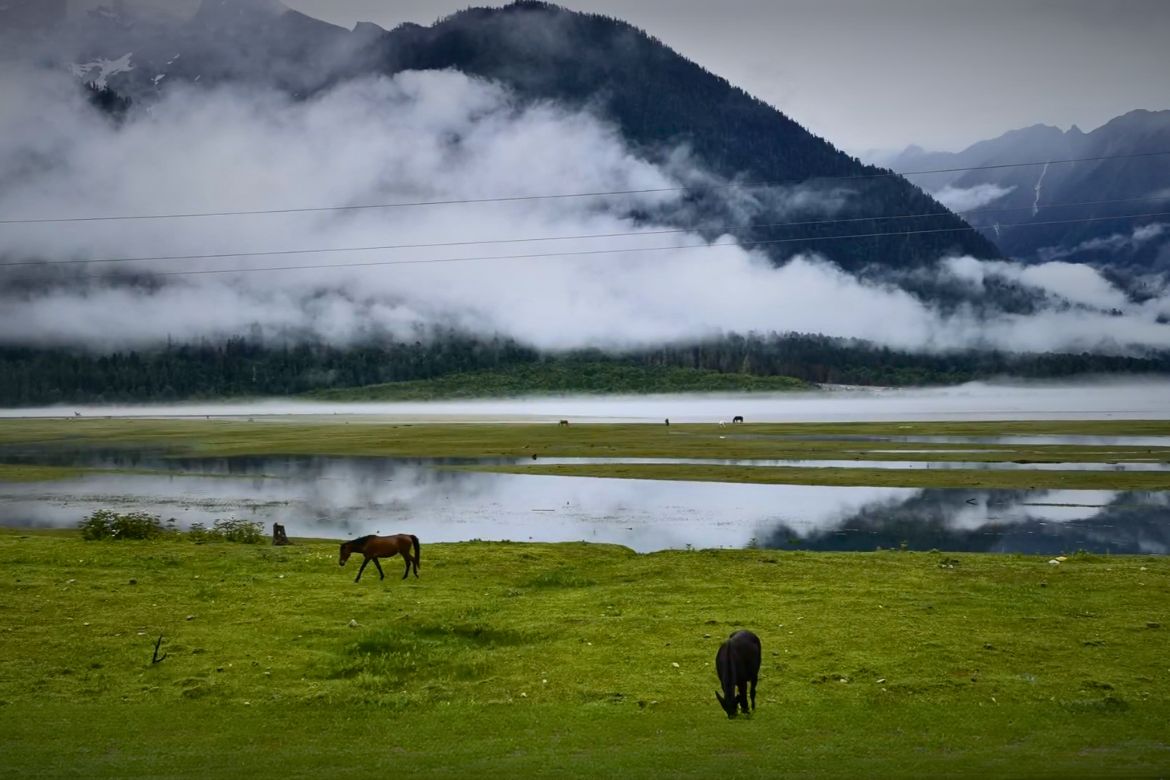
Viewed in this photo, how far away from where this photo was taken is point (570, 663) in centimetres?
1933

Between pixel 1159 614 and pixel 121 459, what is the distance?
4154 inches

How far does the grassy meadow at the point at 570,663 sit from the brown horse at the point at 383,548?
2.35 feet

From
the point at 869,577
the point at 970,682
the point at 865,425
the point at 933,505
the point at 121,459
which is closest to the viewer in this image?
the point at 970,682

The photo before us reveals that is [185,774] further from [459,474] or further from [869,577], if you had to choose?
[459,474]

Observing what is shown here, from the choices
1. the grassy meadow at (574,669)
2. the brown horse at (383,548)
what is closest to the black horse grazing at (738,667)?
the grassy meadow at (574,669)

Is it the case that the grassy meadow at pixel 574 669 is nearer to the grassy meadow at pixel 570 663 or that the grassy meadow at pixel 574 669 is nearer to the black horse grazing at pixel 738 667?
the grassy meadow at pixel 570 663

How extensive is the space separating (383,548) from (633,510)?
31.5 m

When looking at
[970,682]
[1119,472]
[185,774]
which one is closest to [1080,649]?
[970,682]

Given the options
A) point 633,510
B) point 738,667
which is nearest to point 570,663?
point 738,667

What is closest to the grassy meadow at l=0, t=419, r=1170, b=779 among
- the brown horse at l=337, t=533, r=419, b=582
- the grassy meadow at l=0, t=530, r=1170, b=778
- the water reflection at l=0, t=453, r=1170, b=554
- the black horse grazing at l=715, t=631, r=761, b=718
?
the grassy meadow at l=0, t=530, r=1170, b=778

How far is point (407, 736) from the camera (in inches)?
603

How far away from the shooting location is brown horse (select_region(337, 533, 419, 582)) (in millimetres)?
27391

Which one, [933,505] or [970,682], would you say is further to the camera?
[933,505]

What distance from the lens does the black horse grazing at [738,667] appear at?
16.1 m
